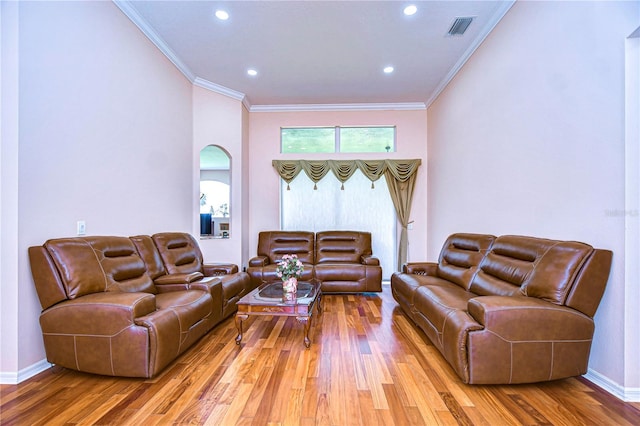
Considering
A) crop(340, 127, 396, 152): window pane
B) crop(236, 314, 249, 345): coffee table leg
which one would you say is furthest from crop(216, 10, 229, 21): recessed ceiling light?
crop(236, 314, 249, 345): coffee table leg

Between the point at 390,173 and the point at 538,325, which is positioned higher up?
the point at 390,173

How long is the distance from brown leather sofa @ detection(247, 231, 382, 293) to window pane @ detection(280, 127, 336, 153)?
1.63 metres

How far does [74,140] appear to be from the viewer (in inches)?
101

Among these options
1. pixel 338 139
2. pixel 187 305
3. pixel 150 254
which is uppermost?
pixel 338 139

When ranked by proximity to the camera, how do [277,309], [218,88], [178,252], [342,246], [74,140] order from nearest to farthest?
1. [74,140]
2. [277,309]
3. [178,252]
4. [218,88]
5. [342,246]

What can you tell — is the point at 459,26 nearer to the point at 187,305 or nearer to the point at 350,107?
the point at 350,107

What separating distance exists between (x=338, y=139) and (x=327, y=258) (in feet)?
7.44

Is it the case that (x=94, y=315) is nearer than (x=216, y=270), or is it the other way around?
(x=94, y=315)

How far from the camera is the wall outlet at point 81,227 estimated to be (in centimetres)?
259

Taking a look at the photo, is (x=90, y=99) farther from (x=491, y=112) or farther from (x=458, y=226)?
(x=458, y=226)

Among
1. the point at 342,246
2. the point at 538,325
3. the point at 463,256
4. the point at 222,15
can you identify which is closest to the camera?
the point at 538,325

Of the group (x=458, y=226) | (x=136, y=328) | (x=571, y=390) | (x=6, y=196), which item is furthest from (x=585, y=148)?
(x=6, y=196)

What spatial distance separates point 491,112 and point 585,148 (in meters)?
1.31

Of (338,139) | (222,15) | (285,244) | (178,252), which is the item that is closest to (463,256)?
(285,244)
